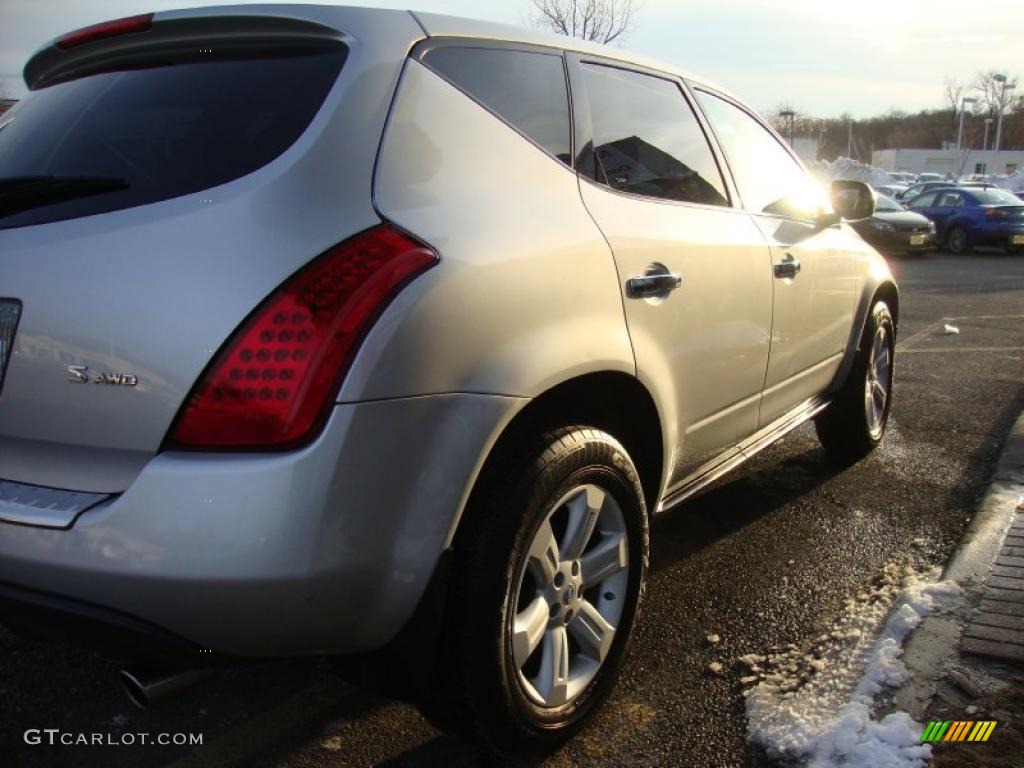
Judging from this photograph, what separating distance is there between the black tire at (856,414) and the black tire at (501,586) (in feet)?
8.41

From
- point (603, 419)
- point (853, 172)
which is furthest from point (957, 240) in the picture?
point (853, 172)

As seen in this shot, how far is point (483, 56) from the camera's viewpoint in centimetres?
223

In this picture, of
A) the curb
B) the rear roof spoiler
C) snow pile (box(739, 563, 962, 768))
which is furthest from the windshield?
the rear roof spoiler

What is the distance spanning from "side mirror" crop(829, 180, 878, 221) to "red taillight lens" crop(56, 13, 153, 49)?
3072 mm

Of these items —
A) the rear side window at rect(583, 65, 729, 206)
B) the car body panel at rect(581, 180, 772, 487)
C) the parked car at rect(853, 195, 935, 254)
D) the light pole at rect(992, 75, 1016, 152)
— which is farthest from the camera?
the light pole at rect(992, 75, 1016, 152)

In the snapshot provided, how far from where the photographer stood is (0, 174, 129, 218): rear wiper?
5.98ft

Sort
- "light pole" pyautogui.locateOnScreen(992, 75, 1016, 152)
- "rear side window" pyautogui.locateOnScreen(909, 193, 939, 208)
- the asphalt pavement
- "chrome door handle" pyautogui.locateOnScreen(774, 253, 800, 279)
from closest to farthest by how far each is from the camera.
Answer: the asphalt pavement, "chrome door handle" pyautogui.locateOnScreen(774, 253, 800, 279), "rear side window" pyautogui.locateOnScreen(909, 193, 939, 208), "light pole" pyautogui.locateOnScreen(992, 75, 1016, 152)

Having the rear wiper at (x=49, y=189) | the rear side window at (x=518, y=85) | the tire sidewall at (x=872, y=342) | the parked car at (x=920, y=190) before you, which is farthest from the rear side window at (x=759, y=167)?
the parked car at (x=920, y=190)

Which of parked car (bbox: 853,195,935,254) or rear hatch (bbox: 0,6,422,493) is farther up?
rear hatch (bbox: 0,6,422,493)

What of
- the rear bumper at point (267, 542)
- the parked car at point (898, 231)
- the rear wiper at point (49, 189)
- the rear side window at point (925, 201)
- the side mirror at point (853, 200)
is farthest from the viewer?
the rear side window at point (925, 201)

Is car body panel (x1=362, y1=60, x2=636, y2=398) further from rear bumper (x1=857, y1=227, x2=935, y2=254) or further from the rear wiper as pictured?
rear bumper (x1=857, y1=227, x2=935, y2=254)

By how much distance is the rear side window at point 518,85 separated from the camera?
83.7 inches

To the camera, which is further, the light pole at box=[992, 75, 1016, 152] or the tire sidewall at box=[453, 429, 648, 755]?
the light pole at box=[992, 75, 1016, 152]

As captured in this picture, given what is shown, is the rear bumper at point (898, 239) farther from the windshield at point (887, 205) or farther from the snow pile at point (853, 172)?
the snow pile at point (853, 172)
